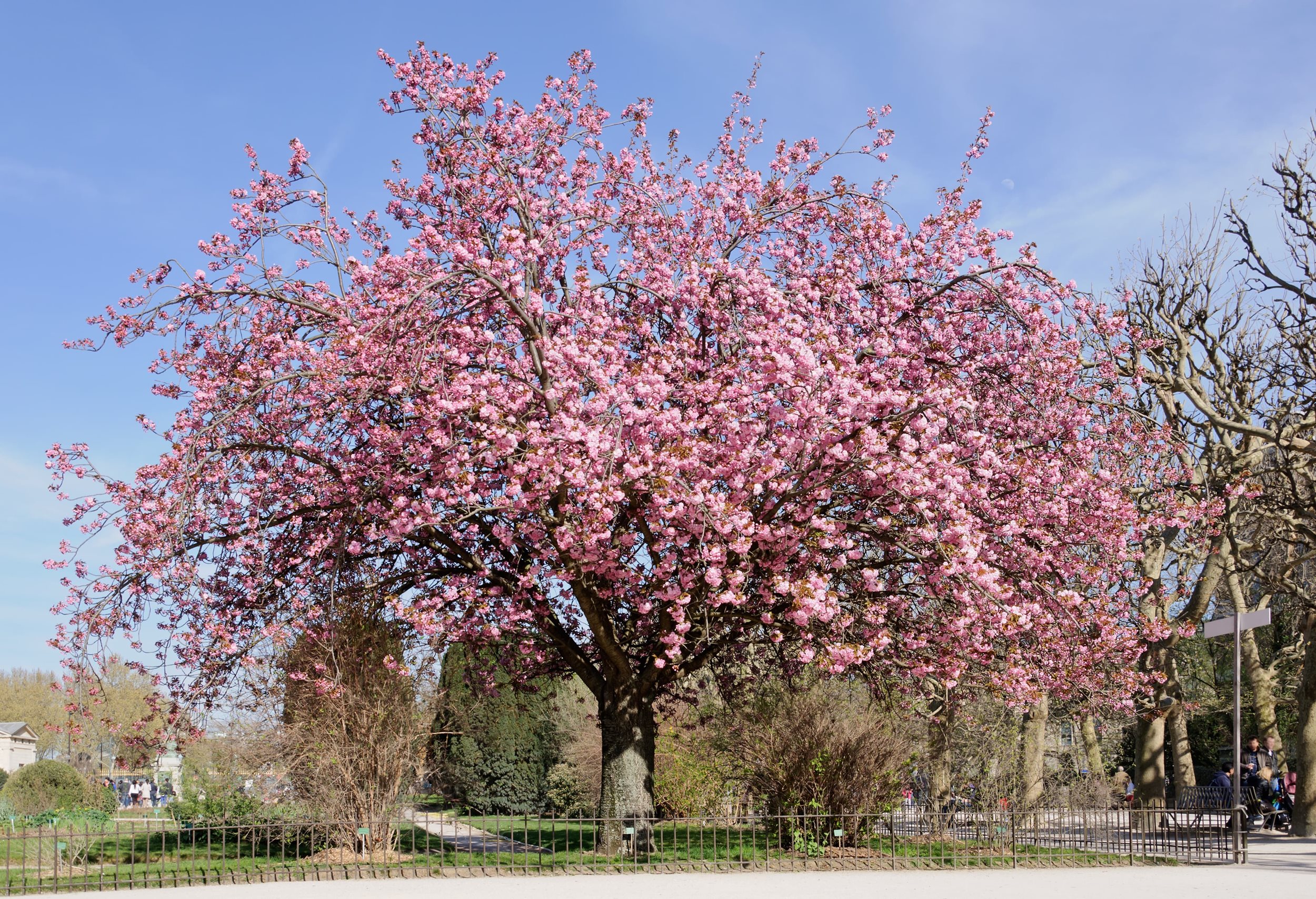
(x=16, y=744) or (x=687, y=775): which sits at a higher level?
(x=687, y=775)

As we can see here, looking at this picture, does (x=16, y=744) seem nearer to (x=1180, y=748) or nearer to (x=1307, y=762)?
(x=1180, y=748)

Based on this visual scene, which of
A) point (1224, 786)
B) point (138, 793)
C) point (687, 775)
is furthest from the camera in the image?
point (138, 793)

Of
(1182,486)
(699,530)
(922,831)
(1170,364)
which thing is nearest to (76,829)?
(699,530)

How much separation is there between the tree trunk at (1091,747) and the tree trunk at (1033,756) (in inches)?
232

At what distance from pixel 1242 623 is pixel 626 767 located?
7590 millimetres

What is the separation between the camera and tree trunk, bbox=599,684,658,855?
12.7 metres

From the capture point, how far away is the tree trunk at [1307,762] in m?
16.8

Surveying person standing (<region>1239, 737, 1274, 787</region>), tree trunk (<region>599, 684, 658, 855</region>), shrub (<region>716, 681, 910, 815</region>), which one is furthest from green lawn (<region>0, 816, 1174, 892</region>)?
person standing (<region>1239, 737, 1274, 787</region>)

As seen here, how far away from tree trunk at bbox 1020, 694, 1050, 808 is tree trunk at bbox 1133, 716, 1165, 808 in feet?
7.98

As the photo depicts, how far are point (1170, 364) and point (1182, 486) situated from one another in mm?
3008

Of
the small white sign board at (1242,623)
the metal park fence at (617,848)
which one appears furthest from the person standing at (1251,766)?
the small white sign board at (1242,623)

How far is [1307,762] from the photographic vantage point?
55.5 feet

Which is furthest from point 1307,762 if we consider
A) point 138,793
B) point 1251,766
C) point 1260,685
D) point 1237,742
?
point 138,793

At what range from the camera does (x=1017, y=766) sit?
14820 millimetres
